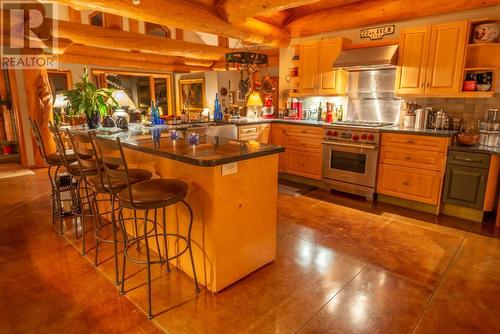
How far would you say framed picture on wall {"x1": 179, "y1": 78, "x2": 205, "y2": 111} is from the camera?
1142 cm

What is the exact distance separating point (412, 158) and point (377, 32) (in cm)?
198

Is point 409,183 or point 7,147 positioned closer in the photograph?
point 409,183

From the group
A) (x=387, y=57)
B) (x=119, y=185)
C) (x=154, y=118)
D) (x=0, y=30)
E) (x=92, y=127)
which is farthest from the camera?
(x=0, y=30)

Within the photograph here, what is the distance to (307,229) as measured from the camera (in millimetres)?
3346

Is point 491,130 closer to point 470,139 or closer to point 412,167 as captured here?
point 470,139

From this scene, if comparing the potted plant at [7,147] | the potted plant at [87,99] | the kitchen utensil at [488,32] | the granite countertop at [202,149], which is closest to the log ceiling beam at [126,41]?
the potted plant at [87,99]

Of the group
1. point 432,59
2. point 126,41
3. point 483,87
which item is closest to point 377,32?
point 432,59

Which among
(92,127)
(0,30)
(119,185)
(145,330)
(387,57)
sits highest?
(0,30)

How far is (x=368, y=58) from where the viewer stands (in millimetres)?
4223

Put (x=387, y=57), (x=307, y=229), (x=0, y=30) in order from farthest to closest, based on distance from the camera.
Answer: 1. (x=0, y=30)
2. (x=387, y=57)
3. (x=307, y=229)

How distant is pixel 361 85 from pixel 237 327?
4.01 metres

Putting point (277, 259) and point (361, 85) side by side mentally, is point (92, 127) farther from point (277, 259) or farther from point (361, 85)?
point (361, 85)

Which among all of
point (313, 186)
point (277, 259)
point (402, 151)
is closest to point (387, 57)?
point (402, 151)

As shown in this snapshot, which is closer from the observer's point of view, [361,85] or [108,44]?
[361,85]
